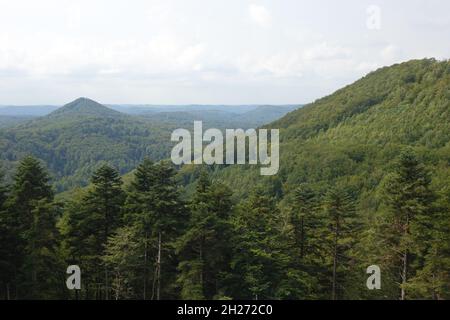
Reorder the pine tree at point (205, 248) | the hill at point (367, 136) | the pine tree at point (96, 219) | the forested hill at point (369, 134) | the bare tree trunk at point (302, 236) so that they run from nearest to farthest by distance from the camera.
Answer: the pine tree at point (205, 248) → the bare tree trunk at point (302, 236) → the pine tree at point (96, 219) → the hill at point (367, 136) → the forested hill at point (369, 134)

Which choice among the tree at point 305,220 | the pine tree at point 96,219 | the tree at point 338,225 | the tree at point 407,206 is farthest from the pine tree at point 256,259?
the pine tree at point 96,219

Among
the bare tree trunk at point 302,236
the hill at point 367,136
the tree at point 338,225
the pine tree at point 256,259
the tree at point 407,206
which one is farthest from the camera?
the hill at point 367,136

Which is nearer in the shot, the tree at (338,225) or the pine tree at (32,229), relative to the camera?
the pine tree at (32,229)

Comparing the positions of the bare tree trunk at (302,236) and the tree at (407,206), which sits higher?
the tree at (407,206)

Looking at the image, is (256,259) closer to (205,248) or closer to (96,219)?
(205,248)

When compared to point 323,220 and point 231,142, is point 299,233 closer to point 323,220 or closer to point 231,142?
point 323,220

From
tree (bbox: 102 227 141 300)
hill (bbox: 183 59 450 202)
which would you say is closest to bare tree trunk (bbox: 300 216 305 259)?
tree (bbox: 102 227 141 300)

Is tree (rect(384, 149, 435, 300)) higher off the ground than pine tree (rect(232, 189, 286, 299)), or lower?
higher

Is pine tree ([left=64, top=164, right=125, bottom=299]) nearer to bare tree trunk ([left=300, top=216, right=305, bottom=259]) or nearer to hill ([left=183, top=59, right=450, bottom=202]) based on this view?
bare tree trunk ([left=300, top=216, right=305, bottom=259])

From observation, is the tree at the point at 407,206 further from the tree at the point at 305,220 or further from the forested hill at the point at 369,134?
the forested hill at the point at 369,134

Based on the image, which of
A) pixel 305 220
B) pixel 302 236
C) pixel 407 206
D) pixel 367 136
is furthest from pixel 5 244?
pixel 367 136
